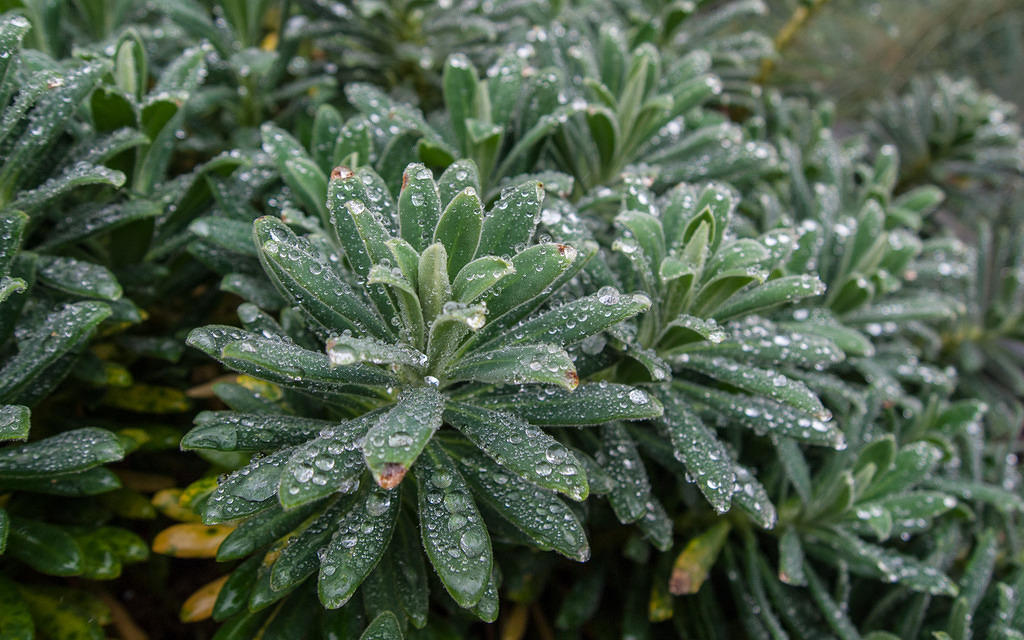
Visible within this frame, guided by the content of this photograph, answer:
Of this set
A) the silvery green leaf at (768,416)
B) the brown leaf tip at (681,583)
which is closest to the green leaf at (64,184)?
the silvery green leaf at (768,416)

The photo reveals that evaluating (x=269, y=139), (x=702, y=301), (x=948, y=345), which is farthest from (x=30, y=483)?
(x=948, y=345)

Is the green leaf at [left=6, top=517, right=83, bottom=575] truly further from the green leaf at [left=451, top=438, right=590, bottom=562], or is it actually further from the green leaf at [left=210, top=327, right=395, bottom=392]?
the green leaf at [left=451, top=438, right=590, bottom=562]

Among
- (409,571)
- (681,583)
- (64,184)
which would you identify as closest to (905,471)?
(681,583)

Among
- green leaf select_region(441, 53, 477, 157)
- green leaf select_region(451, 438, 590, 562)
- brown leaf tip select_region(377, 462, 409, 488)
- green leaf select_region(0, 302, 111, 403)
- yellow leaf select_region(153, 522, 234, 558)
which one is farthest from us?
green leaf select_region(441, 53, 477, 157)

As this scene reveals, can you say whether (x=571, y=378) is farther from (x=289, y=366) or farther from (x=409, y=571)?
(x=409, y=571)

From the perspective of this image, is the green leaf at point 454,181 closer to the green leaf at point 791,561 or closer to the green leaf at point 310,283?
the green leaf at point 310,283

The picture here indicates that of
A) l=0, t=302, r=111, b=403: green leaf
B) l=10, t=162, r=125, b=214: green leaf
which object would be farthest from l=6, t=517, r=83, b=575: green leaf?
l=10, t=162, r=125, b=214: green leaf
